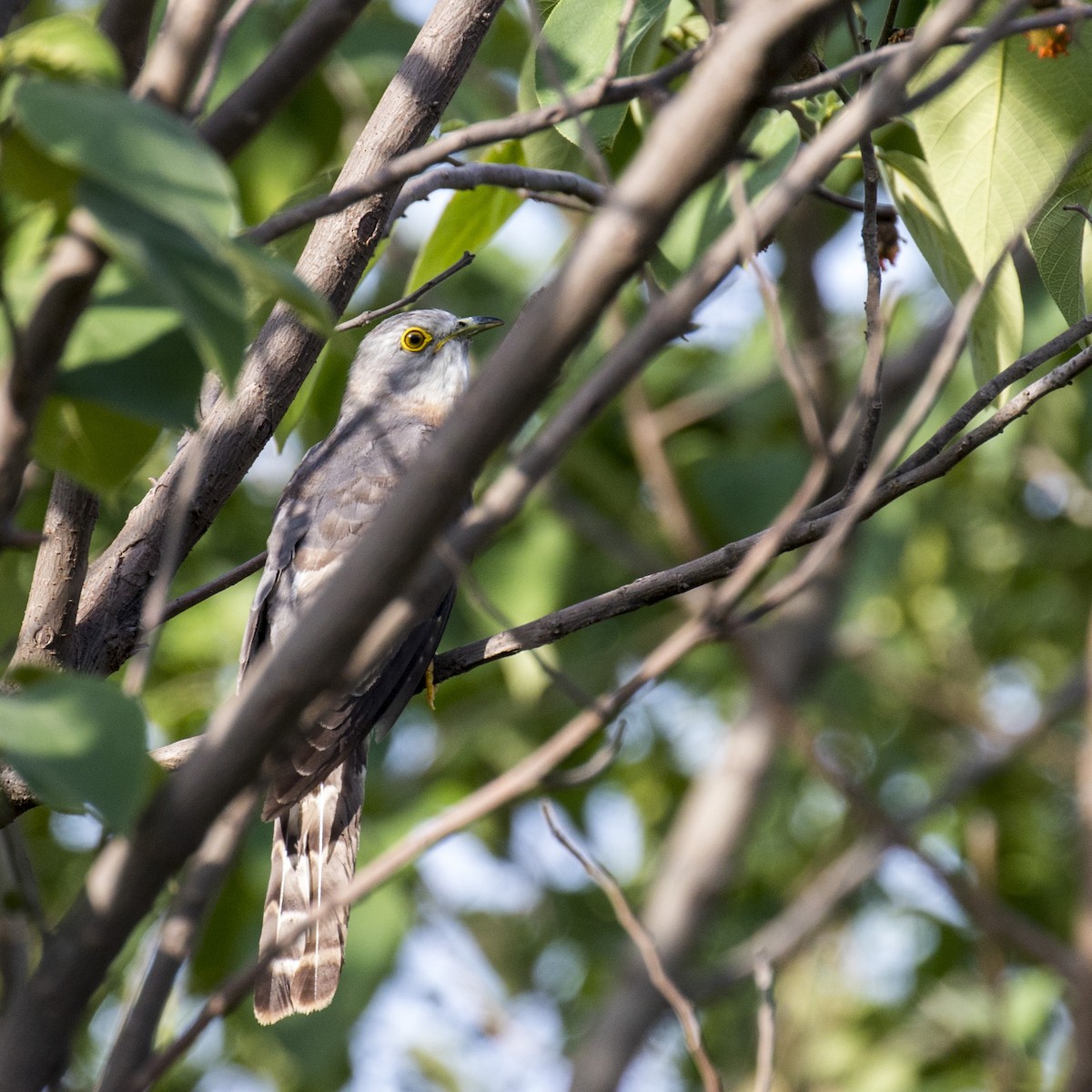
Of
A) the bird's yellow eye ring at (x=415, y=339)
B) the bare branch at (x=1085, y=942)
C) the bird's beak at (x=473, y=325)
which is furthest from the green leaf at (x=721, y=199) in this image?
the bare branch at (x=1085, y=942)

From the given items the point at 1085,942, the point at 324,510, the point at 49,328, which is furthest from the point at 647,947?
the point at 1085,942

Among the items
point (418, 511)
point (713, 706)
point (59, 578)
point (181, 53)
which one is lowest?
point (713, 706)

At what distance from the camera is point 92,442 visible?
1.81m

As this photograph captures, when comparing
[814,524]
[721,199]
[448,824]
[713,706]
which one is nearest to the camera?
[448,824]

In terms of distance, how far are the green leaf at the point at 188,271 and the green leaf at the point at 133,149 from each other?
0.08 feet

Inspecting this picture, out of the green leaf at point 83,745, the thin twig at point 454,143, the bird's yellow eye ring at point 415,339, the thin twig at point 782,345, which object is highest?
the thin twig at point 454,143

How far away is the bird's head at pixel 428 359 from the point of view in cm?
624

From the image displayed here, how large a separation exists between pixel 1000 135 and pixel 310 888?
3160 mm

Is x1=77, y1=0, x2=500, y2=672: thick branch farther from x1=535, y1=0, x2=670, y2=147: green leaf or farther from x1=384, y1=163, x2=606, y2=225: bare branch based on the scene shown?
x1=535, y1=0, x2=670, y2=147: green leaf

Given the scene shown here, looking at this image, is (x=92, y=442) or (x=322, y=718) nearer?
(x=92, y=442)

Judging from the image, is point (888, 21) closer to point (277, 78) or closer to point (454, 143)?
point (454, 143)

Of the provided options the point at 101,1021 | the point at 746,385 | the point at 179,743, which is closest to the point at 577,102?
the point at 179,743

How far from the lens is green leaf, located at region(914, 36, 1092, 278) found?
2.62 m

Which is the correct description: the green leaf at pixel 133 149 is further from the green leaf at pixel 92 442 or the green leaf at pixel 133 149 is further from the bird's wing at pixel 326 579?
the bird's wing at pixel 326 579
